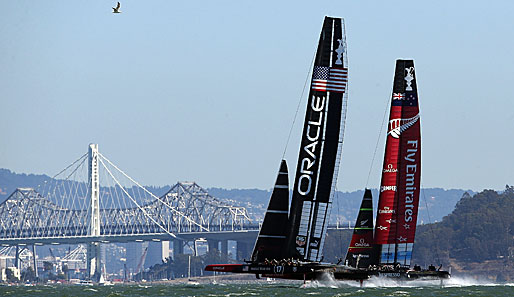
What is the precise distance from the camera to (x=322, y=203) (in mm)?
41844

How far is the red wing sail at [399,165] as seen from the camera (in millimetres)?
46781

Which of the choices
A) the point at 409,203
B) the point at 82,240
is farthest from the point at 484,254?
the point at 409,203

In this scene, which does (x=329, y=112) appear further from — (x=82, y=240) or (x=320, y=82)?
(x=82, y=240)

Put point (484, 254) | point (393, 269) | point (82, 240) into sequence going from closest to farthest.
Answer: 1. point (393, 269)
2. point (484, 254)
3. point (82, 240)

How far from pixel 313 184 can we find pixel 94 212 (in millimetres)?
116407

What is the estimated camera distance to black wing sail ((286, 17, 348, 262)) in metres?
41.6

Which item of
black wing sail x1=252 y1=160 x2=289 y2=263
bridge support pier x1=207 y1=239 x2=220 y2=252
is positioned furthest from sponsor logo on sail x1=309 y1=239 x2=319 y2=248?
bridge support pier x1=207 y1=239 x2=220 y2=252

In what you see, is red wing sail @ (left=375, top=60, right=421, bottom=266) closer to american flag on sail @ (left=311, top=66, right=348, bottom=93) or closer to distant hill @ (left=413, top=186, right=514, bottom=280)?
american flag on sail @ (left=311, top=66, right=348, bottom=93)

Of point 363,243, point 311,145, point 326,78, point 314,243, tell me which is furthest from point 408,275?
point 326,78

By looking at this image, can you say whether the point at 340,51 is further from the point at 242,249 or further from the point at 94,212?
the point at 242,249

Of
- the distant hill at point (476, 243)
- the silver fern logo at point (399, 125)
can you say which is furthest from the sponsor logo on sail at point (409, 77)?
the distant hill at point (476, 243)

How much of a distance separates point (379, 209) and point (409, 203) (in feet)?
3.58

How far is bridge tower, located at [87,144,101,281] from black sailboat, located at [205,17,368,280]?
114m

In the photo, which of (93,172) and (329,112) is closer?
(329,112)
